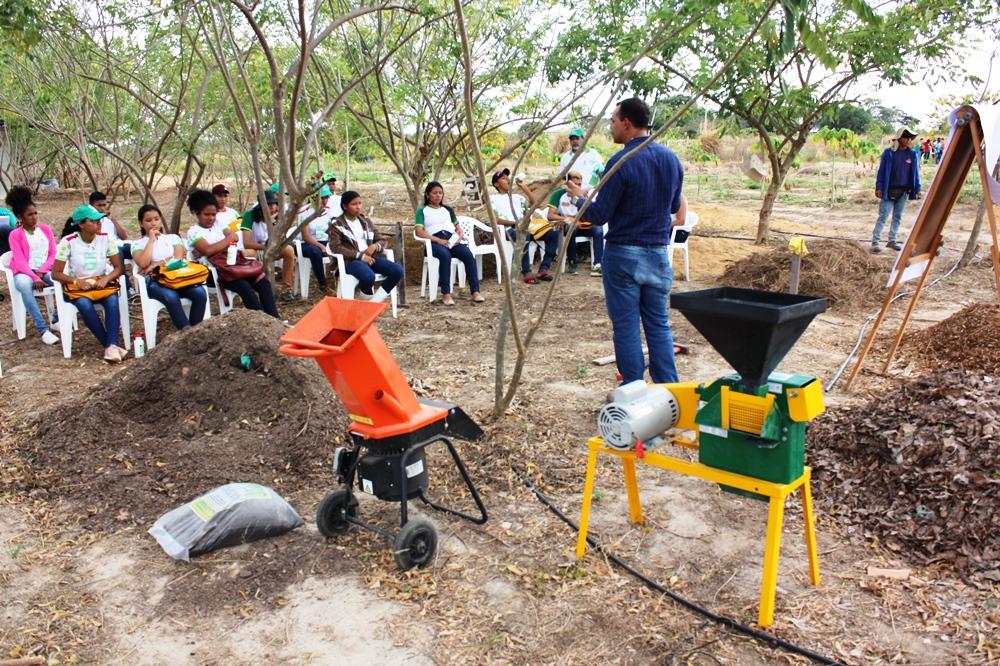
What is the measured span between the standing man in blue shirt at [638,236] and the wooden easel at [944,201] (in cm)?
164

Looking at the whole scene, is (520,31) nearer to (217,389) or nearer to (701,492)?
(217,389)

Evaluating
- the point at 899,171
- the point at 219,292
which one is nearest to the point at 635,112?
→ the point at 219,292

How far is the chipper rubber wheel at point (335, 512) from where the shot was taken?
11.2 feet

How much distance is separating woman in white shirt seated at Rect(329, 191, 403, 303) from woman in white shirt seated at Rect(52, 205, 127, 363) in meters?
1.95

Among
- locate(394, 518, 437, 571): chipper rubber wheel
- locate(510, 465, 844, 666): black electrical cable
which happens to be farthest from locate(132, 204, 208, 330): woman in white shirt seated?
locate(510, 465, 844, 666): black electrical cable

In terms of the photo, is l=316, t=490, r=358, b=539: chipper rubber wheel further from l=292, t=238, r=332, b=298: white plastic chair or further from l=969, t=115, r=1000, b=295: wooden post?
l=292, t=238, r=332, b=298: white plastic chair

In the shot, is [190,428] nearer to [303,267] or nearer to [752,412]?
[752,412]

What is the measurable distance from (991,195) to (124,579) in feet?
16.4

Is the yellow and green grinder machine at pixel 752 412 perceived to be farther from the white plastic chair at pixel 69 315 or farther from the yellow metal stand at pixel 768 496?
the white plastic chair at pixel 69 315

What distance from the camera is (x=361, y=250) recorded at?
769cm

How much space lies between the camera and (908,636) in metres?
2.76

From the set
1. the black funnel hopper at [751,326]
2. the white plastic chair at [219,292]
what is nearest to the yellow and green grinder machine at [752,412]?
the black funnel hopper at [751,326]

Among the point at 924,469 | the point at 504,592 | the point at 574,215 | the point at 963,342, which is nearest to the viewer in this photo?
the point at 504,592

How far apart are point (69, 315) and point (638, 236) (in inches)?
191
